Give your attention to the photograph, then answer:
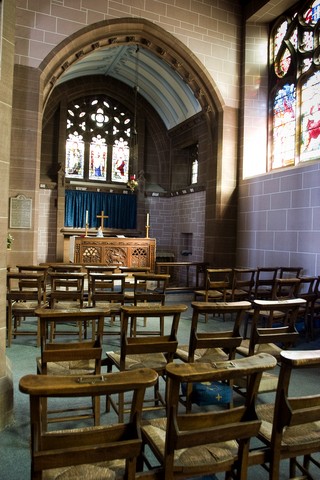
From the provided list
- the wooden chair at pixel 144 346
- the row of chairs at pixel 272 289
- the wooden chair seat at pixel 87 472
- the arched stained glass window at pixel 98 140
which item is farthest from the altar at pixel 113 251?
the wooden chair seat at pixel 87 472

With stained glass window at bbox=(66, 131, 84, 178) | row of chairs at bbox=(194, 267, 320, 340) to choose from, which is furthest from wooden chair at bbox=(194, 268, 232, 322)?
stained glass window at bbox=(66, 131, 84, 178)

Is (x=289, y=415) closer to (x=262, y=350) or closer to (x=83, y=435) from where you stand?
(x=83, y=435)

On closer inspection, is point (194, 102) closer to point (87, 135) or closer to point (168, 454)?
point (87, 135)

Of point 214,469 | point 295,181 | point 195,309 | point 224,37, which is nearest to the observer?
point 214,469

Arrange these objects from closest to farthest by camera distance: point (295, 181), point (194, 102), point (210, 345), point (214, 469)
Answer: point (214, 469) < point (210, 345) < point (295, 181) < point (194, 102)

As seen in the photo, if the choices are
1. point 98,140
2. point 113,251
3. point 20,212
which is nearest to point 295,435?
point 20,212

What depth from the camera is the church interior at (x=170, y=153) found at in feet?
19.5

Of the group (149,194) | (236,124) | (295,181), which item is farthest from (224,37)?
(149,194)

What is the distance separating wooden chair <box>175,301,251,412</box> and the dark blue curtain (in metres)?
8.71

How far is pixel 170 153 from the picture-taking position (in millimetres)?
11805

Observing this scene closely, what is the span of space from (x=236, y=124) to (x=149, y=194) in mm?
4144

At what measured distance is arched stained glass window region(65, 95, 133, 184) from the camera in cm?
1136

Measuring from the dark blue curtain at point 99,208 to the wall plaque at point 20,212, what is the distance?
166 inches

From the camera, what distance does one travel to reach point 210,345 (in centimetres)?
229
